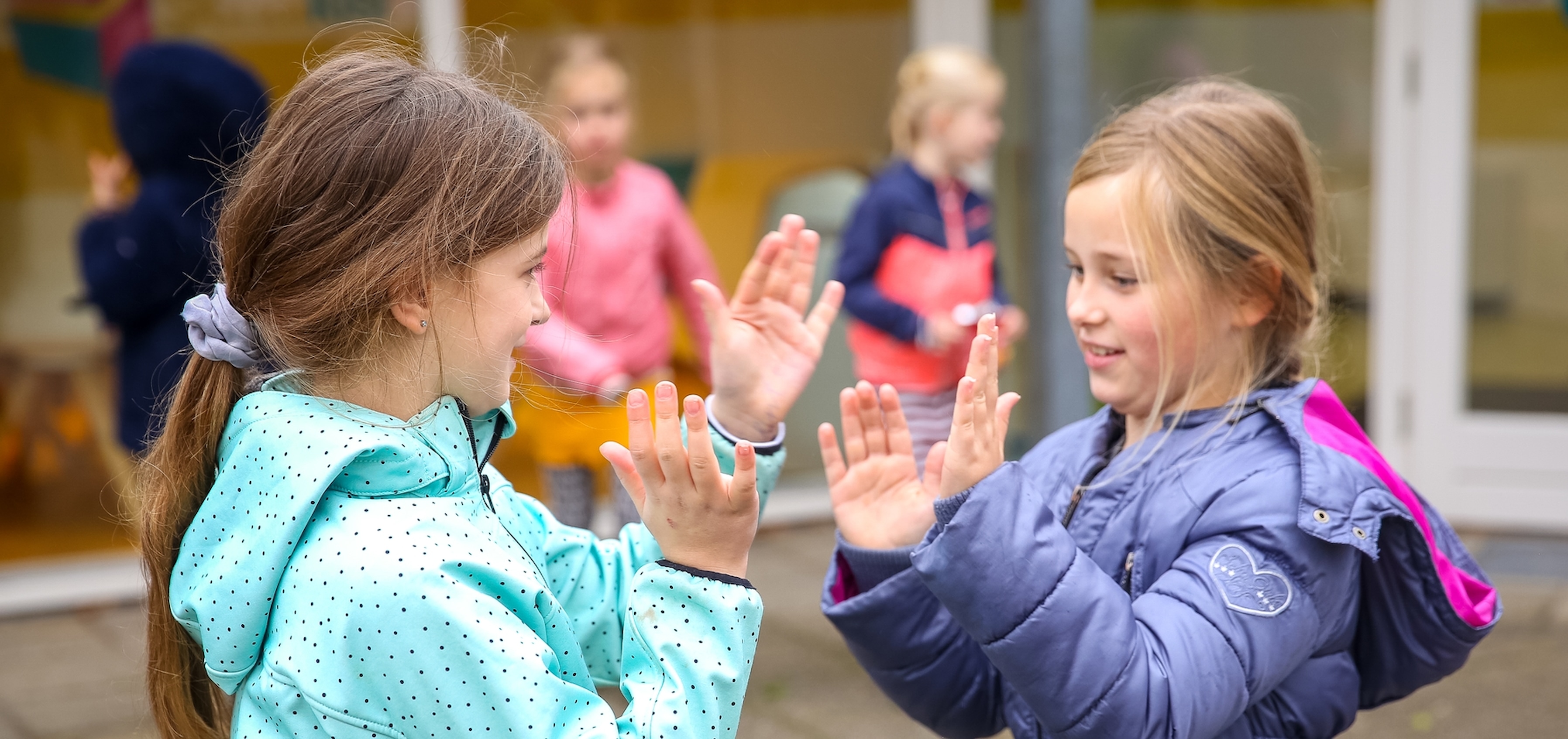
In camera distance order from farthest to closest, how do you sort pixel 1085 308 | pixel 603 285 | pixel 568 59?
pixel 568 59 < pixel 603 285 < pixel 1085 308

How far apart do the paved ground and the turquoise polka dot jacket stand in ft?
6.10

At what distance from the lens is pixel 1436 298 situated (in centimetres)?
525

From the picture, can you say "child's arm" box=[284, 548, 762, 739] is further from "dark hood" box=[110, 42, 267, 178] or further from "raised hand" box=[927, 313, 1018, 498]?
"dark hood" box=[110, 42, 267, 178]

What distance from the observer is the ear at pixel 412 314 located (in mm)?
1440

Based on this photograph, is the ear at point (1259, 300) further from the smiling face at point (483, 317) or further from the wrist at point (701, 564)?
the smiling face at point (483, 317)

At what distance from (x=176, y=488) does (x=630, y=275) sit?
2.88 metres

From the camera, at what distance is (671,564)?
56.6 inches

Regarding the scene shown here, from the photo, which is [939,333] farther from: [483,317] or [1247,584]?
[483,317]

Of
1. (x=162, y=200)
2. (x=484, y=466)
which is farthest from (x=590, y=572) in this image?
(x=162, y=200)

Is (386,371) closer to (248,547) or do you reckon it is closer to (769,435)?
(248,547)

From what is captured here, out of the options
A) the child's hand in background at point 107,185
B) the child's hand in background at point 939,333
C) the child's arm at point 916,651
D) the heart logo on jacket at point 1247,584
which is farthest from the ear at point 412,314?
the child's hand in background at point 107,185

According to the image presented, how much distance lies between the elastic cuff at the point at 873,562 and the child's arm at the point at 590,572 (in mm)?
140

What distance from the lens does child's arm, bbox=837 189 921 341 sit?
438cm

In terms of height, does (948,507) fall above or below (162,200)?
below
